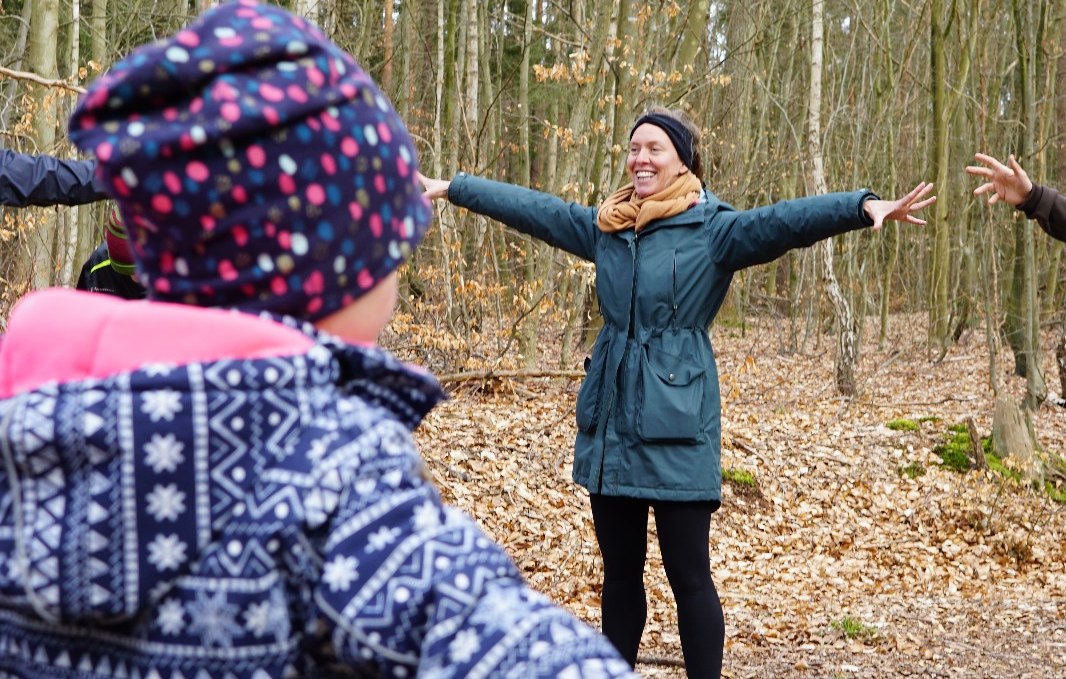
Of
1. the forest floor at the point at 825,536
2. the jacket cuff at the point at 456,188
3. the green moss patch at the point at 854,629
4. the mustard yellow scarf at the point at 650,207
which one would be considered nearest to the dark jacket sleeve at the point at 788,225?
the mustard yellow scarf at the point at 650,207

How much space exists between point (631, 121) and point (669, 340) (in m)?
7.16

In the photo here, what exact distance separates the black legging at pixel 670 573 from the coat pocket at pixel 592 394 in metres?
0.29

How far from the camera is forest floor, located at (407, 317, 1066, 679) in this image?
5598 mm

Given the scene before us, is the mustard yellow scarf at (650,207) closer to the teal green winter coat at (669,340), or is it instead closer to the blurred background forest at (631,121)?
the teal green winter coat at (669,340)

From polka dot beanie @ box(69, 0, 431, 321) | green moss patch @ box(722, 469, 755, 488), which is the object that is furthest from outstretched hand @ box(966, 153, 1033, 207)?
green moss patch @ box(722, 469, 755, 488)

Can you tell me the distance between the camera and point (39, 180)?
377 centimetres

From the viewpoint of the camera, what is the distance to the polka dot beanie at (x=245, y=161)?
981 mm

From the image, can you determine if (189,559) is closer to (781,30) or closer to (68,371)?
(68,371)

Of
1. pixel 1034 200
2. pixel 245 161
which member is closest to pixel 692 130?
pixel 1034 200

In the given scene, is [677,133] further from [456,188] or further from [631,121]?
[631,121]

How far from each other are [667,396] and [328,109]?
2.87m

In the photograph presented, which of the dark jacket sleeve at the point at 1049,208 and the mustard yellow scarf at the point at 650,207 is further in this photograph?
the dark jacket sleeve at the point at 1049,208

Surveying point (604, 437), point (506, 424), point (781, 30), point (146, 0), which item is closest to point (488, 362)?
point (506, 424)

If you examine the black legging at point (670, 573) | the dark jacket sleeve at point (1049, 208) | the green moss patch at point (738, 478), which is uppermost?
the dark jacket sleeve at point (1049, 208)
